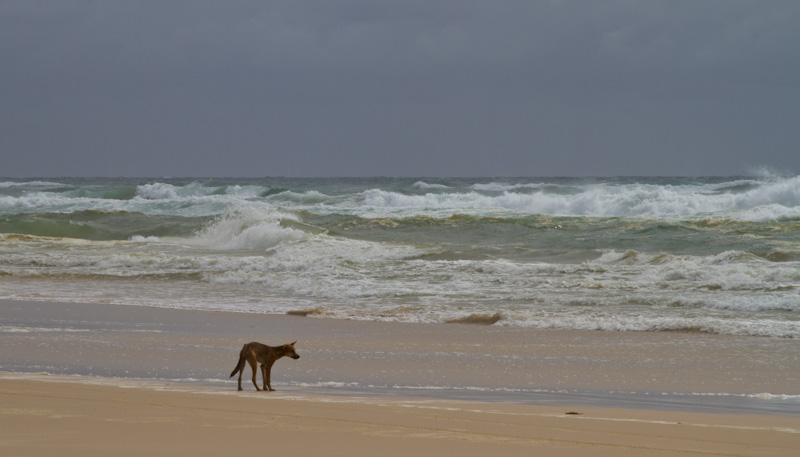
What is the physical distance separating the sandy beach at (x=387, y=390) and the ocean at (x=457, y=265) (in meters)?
1.23

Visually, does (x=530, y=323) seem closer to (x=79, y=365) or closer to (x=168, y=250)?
(x=79, y=365)

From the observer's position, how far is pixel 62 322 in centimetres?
910

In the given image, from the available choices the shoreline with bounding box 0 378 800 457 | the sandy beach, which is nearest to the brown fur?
the sandy beach

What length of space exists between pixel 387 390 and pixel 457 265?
8.95 metres

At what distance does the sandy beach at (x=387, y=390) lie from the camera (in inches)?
151

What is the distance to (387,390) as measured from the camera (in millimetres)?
A: 5652

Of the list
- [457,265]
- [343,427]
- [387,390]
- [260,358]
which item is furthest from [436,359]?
[457,265]

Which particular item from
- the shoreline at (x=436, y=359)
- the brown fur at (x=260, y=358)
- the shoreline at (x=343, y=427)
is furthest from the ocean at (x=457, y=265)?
the shoreline at (x=343, y=427)

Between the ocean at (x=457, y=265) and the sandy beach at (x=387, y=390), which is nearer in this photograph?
the sandy beach at (x=387, y=390)

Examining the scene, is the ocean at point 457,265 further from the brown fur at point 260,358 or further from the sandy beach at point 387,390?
the brown fur at point 260,358

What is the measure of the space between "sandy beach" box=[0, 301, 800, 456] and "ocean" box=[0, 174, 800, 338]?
1233 millimetres

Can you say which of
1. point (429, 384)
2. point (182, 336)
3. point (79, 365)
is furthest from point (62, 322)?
point (429, 384)

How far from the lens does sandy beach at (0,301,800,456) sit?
384 cm

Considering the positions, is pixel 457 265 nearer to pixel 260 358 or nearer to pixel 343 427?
pixel 260 358
